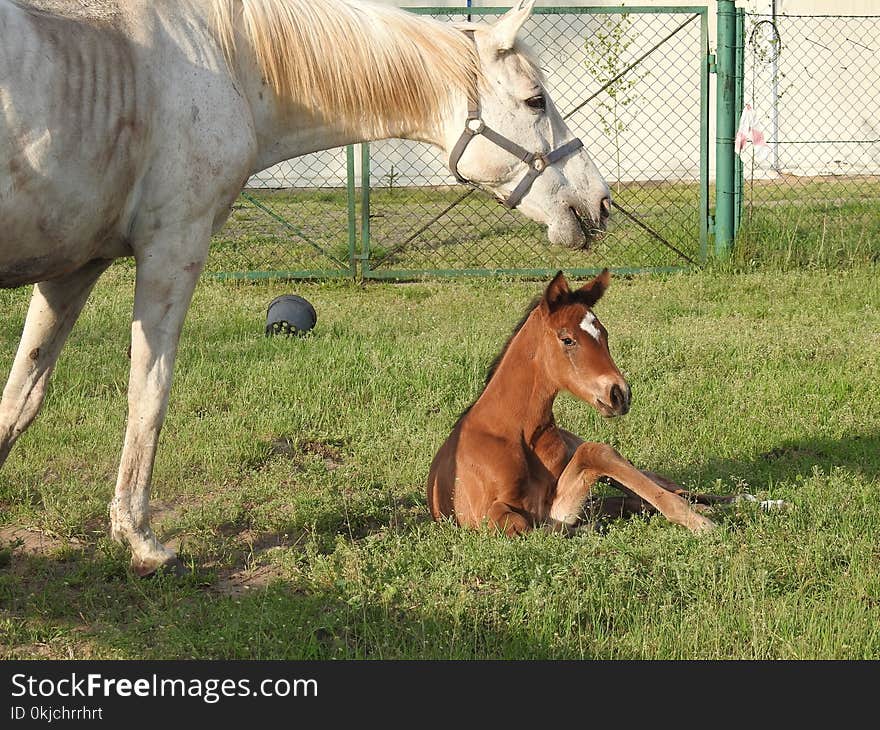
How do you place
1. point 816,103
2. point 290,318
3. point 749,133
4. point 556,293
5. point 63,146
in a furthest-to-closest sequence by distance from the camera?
point 816,103, point 749,133, point 290,318, point 556,293, point 63,146

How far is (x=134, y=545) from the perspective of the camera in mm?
4500

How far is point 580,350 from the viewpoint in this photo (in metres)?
4.73

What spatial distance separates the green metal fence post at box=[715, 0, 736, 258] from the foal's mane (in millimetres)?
6113

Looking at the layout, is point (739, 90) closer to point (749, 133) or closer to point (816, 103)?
point (749, 133)

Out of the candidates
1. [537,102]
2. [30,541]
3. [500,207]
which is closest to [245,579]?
[30,541]

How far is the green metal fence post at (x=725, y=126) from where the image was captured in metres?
10.3

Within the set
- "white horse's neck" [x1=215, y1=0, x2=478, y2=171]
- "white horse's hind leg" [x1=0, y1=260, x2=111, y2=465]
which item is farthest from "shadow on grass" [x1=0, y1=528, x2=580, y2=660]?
"white horse's neck" [x1=215, y1=0, x2=478, y2=171]

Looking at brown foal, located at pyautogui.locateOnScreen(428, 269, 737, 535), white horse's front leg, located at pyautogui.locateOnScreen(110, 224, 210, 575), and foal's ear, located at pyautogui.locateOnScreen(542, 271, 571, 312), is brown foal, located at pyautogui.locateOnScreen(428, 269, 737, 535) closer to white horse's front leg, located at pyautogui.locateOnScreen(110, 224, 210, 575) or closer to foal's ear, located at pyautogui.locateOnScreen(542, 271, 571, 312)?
foal's ear, located at pyautogui.locateOnScreen(542, 271, 571, 312)

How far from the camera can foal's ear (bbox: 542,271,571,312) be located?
15.7 ft

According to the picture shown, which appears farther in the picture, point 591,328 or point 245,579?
point 591,328

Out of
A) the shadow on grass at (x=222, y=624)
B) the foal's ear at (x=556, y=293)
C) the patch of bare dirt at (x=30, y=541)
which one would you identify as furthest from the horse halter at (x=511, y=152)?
the patch of bare dirt at (x=30, y=541)

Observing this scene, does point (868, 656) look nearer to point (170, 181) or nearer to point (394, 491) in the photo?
point (394, 491)

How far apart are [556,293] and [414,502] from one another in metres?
1.21

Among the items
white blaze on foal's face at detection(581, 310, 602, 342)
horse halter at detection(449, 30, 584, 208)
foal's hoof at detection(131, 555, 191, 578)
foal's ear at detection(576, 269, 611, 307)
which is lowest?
foal's hoof at detection(131, 555, 191, 578)
